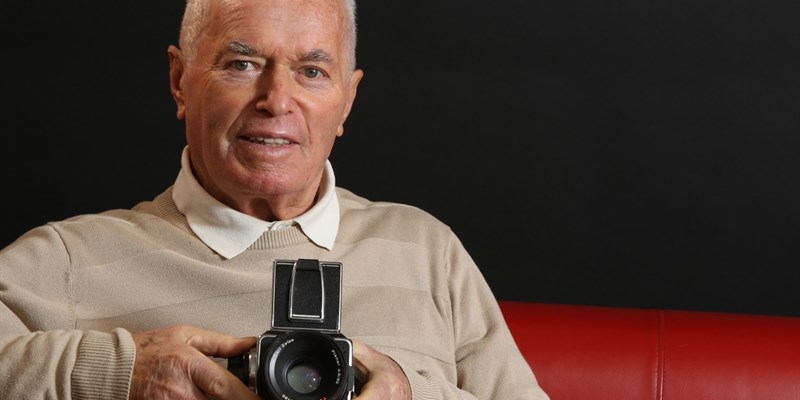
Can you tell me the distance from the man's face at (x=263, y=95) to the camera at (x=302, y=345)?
26cm

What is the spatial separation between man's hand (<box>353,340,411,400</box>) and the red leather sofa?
1.69ft

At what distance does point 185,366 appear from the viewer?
4.86ft

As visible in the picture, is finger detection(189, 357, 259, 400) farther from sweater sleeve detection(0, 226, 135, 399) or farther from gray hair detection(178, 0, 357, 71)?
gray hair detection(178, 0, 357, 71)

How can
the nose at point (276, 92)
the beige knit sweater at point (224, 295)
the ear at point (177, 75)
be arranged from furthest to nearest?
the ear at point (177, 75)
the nose at point (276, 92)
the beige knit sweater at point (224, 295)

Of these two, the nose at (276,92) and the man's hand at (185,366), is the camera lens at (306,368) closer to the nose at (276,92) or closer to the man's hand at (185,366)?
the man's hand at (185,366)

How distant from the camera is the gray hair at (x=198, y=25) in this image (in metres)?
1.81

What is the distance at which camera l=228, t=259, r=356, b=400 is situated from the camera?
1.43 metres

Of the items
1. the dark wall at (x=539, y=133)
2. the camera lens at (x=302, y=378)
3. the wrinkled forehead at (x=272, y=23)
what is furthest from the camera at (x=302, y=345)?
the dark wall at (x=539, y=133)

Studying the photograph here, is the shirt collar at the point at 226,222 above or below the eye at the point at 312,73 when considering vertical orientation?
below

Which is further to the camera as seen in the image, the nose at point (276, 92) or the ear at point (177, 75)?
the ear at point (177, 75)

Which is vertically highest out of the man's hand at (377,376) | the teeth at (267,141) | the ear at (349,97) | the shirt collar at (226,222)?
the ear at (349,97)

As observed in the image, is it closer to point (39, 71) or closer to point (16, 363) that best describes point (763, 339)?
point (16, 363)

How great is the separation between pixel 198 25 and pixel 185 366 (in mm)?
539

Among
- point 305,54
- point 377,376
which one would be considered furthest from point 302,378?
point 305,54
